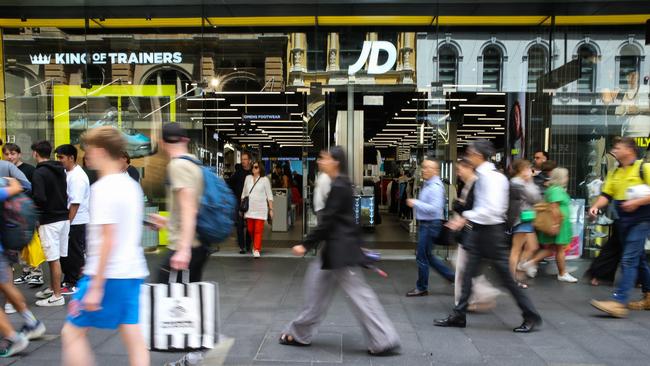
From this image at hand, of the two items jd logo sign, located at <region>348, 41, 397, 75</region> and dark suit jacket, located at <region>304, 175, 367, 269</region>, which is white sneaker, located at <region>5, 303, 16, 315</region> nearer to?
dark suit jacket, located at <region>304, 175, 367, 269</region>

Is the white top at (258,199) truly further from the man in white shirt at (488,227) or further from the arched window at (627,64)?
the arched window at (627,64)

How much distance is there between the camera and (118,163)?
300cm

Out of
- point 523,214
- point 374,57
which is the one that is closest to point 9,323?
point 523,214

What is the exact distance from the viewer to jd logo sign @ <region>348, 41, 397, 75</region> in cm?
959

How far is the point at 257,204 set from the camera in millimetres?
8562

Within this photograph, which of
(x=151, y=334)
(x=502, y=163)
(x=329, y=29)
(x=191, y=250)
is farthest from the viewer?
(x=502, y=163)

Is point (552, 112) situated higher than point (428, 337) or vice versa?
point (552, 112)

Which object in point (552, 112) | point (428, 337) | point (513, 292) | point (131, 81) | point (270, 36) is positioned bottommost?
point (428, 337)

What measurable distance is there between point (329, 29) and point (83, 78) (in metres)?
5.08

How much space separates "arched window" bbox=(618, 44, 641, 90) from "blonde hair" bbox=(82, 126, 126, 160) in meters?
10.0

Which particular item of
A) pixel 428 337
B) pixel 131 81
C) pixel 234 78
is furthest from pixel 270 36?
pixel 428 337

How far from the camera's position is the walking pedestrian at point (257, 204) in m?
8.56

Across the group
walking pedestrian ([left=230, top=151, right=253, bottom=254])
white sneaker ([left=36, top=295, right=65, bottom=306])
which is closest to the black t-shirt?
white sneaker ([left=36, top=295, right=65, bottom=306])

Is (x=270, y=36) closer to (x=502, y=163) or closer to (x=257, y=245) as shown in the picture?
(x=257, y=245)
